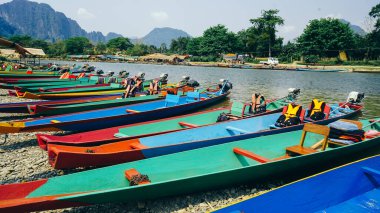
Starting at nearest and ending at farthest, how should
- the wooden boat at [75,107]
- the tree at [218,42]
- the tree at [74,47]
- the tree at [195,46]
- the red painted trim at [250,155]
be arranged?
1. the red painted trim at [250,155]
2. the wooden boat at [75,107]
3. the tree at [218,42]
4. the tree at [195,46]
5. the tree at [74,47]

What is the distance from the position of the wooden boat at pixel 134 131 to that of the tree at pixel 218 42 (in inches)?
3216

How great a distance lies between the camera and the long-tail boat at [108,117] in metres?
7.92

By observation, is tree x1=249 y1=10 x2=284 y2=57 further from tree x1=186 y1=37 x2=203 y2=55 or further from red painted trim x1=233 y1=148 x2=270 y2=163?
red painted trim x1=233 y1=148 x2=270 y2=163

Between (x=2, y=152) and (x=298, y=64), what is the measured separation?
73416 mm

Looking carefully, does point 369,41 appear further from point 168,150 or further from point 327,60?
point 168,150

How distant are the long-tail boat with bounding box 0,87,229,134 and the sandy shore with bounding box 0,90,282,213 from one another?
2.65 feet

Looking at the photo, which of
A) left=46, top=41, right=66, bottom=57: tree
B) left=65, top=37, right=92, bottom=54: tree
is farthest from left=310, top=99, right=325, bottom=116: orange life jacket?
left=65, top=37, right=92, bottom=54: tree

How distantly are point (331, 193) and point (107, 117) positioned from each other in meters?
7.54

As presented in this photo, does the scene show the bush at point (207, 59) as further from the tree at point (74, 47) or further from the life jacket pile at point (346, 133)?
the life jacket pile at point (346, 133)

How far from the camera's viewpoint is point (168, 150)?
21.1 feet

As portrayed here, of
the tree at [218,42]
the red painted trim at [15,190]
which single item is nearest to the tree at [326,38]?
the tree at [218,42]

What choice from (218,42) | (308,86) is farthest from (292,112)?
(218,42)

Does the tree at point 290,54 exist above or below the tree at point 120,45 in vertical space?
below

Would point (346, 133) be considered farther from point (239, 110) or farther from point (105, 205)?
point (105, 205)
